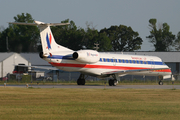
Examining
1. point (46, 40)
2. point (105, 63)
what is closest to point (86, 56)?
point (105, 63)

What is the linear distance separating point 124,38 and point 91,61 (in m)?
73.8

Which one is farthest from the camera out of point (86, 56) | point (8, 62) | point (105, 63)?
point (8, 62)

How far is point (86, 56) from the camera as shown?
1346 inches

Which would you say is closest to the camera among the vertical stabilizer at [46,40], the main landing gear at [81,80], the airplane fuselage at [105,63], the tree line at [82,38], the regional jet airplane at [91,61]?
the vertical stabilizer at [46,40]

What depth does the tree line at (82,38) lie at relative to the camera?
80856 mm

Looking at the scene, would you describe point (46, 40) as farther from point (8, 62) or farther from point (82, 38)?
point (82, 38)

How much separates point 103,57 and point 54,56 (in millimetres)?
6858

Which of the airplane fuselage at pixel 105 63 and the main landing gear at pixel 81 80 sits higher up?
the airplane fuselage at pixel 105 63

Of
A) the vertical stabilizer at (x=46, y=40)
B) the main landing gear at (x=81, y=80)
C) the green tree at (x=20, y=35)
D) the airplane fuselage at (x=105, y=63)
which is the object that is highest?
the green tree at (x=20, y=35)

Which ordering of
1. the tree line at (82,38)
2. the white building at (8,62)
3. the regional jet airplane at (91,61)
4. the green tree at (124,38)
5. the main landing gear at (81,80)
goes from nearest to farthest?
1. the regional jet airplane at (91,61)
2. the main landing gear at (81,80)
3. the white building at (8,62)
4. the tree line at (82,38)
5. the green tree at (124,38)

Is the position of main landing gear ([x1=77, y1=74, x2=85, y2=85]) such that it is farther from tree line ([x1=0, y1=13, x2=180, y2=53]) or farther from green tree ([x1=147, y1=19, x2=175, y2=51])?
green tree ([x1=147, y1=19, x2=175, y2=51])

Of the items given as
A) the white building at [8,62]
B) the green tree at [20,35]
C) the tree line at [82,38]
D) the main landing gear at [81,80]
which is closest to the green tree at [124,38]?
the tree line at [82,38]

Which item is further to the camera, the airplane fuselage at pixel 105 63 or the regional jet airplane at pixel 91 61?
the airplane fuselage at pixel 105 63

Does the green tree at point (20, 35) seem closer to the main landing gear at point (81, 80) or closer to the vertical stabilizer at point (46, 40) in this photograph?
the main landing gear at point (81, 80)
